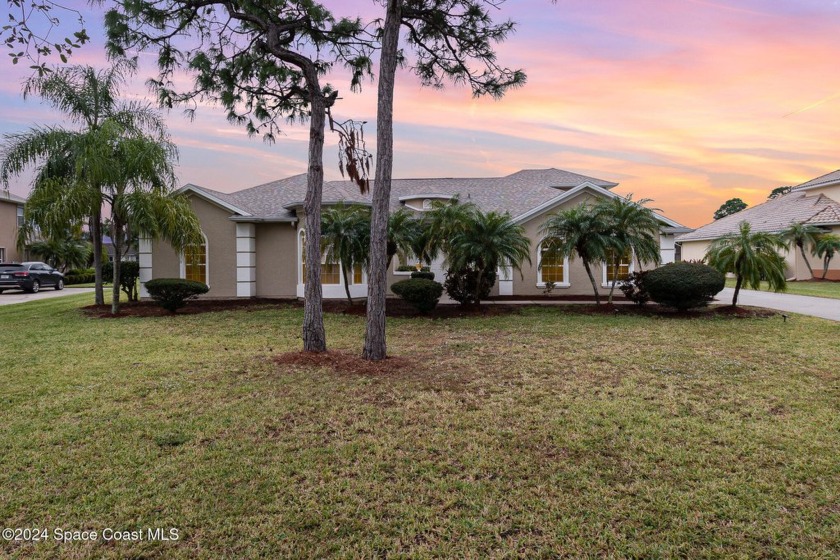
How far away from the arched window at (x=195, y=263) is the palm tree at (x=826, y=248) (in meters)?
33.2

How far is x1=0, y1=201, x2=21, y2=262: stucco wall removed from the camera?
31531mm

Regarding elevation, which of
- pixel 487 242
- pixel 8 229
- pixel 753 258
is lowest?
pixel 753 258

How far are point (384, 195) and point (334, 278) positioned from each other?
9.59m

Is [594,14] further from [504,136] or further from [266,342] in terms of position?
[266,342]

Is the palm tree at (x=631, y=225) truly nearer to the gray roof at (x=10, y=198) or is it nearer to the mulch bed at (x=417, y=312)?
the mulch bed at (x=417, y=312)

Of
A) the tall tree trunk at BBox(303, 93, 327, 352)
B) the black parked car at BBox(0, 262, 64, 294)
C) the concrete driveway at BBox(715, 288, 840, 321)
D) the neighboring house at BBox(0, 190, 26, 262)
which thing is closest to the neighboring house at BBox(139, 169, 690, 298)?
the concrete driveway at BBox(715, 288, 840, 321)

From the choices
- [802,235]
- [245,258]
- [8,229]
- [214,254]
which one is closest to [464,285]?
[245,258]

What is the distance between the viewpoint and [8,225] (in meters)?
32.1

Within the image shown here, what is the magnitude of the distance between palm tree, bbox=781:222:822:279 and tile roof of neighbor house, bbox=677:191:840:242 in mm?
1872

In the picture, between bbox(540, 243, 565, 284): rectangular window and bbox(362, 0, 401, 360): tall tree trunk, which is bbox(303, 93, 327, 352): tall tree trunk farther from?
bbox(540, 243, 565, 284): rectangular window

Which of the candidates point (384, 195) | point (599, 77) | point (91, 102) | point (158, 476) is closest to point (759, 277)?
point (599, 77)

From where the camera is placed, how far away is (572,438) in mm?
4500

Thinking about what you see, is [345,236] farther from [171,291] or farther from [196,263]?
[196,263]

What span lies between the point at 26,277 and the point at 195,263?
13812mm
